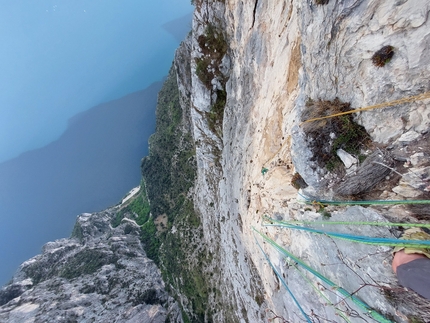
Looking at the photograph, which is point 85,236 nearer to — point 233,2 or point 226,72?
point 226,72

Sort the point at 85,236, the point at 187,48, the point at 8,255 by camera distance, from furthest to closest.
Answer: the point at 8,255 → the point at 85,236 → the point at 187,48

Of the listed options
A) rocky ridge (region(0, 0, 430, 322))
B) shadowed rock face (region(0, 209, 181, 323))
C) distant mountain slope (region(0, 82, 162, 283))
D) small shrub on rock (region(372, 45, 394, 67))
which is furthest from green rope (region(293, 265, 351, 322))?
distant mountain slope (region(0, 82, 162, 283))

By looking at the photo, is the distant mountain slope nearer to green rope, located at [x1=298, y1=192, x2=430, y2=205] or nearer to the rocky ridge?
the rocky ridge

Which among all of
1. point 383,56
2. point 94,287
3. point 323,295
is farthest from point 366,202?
point 94,287

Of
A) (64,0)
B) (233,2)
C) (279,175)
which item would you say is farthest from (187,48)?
(64,0)

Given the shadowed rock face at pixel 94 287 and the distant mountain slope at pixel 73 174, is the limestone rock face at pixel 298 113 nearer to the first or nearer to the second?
the shadowed rock face at pixel 94 287

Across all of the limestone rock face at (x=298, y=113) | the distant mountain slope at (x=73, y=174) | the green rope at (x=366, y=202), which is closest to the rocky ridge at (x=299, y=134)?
the limestone rock face at (x=298, y=113)

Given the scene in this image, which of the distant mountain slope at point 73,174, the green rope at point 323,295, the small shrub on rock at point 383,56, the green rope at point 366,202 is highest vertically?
the distant mountain slope at point 73,174
